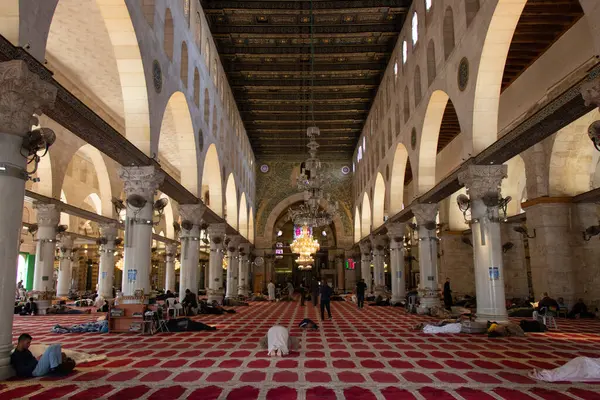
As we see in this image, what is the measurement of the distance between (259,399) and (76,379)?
2203mm

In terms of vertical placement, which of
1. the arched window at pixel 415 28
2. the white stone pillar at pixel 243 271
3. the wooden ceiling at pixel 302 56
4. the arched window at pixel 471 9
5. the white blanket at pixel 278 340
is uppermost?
the wooden ceiling at pixel 302 56

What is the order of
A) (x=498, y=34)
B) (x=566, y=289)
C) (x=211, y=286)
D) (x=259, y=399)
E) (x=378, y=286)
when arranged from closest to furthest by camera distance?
(x=259, y=399) → (x=498, y=34) → (x=566, y=289) → (x=211, y=286) → (x=378, y=286)

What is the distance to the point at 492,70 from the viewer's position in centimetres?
844

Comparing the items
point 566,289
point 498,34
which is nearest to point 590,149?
point 566,289

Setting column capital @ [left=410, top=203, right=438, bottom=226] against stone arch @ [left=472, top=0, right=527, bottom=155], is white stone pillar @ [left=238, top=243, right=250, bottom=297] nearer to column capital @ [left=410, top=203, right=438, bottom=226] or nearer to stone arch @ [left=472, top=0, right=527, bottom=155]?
column capital @ [left=410, top=203, right=438, bottom=226]

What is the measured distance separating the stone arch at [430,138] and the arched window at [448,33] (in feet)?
3.44

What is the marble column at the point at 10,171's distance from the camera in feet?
15.3

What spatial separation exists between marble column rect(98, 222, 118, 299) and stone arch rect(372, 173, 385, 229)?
1065 cm

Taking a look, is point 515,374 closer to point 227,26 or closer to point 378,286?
point 227,26

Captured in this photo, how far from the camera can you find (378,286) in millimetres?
19688

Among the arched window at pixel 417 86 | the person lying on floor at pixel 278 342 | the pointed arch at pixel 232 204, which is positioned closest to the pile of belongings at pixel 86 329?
the person lying on floor at pixel 278 342

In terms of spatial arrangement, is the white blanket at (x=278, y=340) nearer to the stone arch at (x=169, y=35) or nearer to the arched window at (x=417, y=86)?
the stone arch at (x=169, y=35)

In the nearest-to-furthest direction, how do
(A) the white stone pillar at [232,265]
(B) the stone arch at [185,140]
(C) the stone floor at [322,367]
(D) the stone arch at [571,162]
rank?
1. (C) the stone floor at [322,367]
2. (D) the stone arch at [571,162]
3. (B) the stone arch at [185,140]
4. (A) the white stone pillar at [232,265]

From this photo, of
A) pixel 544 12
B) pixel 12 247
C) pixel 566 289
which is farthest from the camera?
pixel 566 289
